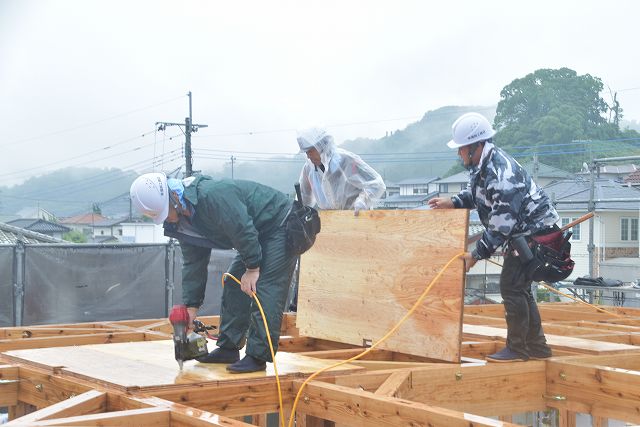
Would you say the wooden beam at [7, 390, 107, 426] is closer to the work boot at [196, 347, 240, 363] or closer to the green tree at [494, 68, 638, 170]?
the work boot at [196, 347, 240, 363]

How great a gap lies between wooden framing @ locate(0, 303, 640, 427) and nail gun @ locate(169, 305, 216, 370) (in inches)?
19.5

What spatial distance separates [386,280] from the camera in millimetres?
6145

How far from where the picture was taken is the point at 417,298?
5.82 m

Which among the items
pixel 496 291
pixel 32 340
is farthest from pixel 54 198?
pixel 32 340

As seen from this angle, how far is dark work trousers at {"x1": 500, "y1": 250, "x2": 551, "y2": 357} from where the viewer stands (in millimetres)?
5285

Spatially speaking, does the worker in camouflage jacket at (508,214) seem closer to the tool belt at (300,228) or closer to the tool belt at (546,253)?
the tool belt at (546,253)

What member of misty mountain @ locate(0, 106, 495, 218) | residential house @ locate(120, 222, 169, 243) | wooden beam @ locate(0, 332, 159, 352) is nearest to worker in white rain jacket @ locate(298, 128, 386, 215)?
wooden beam @ locate(0, 332, 159, 352)

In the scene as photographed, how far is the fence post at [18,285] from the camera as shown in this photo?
11711 mm

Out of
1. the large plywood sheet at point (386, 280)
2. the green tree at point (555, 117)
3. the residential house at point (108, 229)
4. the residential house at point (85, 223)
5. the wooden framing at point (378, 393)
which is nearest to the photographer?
the wooden framing at point (378, 393)

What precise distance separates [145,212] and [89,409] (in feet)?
3.83

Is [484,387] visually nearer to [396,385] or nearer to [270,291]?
[396,385]

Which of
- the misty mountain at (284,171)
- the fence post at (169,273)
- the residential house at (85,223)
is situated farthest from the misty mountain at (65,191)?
the fence post at (169,273)

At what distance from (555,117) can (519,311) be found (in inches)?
2455

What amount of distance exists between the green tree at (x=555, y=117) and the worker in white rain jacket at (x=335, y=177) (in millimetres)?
52019
